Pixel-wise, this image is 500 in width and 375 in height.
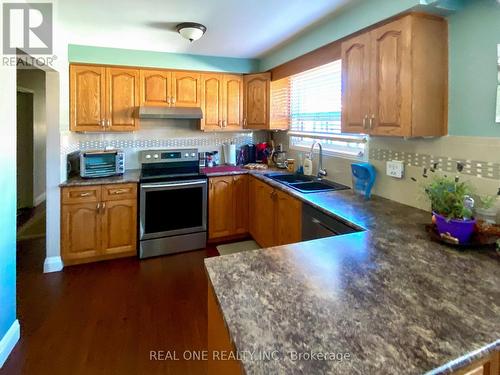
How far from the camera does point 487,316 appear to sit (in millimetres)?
955

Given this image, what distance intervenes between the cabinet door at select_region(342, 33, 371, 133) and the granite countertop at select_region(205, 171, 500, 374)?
1011 millimetres

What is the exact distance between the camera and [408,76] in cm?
190

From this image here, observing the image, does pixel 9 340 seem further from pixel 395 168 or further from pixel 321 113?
pixel 321 113

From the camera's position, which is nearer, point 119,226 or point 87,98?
point 119,226

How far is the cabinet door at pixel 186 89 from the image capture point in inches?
151

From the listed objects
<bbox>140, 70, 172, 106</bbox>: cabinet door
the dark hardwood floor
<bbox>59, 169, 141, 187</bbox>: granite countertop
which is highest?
<bbox>140, 70, 172, 106</bbox>: cabinet door

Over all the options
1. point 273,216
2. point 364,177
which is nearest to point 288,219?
point 273,216

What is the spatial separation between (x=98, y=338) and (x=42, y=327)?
461 mm

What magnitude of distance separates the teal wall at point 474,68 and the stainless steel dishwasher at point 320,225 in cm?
88

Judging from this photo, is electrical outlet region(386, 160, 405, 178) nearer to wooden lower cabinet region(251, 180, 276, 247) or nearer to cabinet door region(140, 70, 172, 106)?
wooden lower cabinet region(251, 180, 276, 247)

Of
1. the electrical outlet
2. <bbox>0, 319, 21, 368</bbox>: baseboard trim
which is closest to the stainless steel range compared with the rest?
<bbox>0, 319, 21, 368</bbox>: baseboard trim

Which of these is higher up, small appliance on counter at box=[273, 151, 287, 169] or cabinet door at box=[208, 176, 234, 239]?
small appliance on counter at box=[273, 151, 287, 169]

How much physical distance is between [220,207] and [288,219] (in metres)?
1.17

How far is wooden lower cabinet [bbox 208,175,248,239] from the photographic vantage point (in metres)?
3.74
